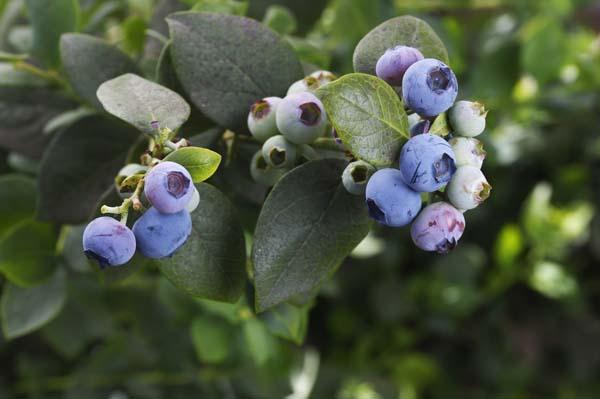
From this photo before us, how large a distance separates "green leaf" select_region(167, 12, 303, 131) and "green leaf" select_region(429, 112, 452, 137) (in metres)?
0.16

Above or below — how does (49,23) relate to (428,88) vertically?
below

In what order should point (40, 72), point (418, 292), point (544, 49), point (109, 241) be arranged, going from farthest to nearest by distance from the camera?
point (418, 292) < point (544, 49) < point (40, 72) < point (109, 241)

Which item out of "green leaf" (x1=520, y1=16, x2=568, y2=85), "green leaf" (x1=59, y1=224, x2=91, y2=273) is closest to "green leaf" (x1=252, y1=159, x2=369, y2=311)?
"green leaf" (x1=59, y1=224, x2=91, y2=273)

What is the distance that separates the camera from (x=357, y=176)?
537 mm

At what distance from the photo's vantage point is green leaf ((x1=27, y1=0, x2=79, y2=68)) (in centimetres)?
77

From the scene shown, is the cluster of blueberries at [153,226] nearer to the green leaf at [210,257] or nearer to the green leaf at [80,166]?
the green leaf at [210,257]

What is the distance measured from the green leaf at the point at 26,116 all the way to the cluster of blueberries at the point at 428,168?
437mm

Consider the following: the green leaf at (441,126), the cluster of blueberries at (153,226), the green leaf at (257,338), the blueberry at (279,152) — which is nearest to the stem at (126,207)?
the cluster of blueberries at (153,226)

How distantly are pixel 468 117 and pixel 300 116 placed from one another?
12cm

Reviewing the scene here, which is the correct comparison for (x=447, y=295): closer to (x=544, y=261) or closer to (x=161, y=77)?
(x=544, y=261)

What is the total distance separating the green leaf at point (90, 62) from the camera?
0.70 m

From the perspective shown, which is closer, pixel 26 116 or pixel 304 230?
pixel 304 230

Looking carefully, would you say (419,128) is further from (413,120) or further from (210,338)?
(210,338)

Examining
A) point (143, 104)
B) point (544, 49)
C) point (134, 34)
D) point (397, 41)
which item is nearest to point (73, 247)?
point (134, 34)
